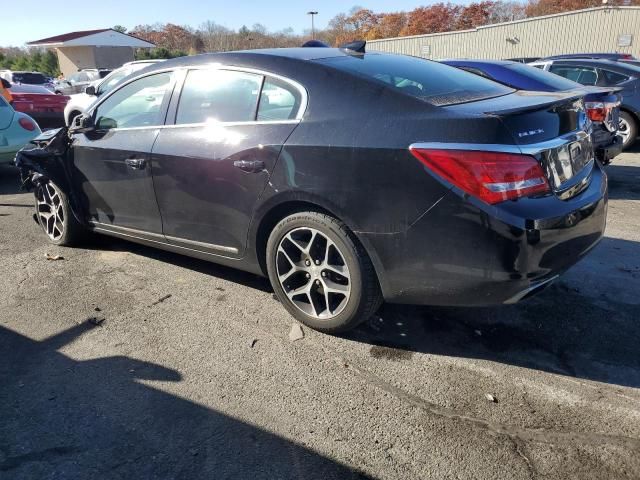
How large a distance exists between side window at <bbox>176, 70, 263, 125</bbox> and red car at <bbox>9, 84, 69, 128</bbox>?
10.5 meters

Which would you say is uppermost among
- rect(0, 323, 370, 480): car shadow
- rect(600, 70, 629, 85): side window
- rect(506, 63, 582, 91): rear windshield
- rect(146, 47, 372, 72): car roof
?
rect(146, 47, 372, 72): car roof

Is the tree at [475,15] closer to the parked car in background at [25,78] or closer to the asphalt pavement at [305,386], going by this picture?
the parked car in background at [25,78]

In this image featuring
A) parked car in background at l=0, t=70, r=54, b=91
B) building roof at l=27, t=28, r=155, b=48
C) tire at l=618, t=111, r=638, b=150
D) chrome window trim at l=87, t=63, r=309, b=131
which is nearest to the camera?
chrome window trim at l=87, t=63, r=309, b=131

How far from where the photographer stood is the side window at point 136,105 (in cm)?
398

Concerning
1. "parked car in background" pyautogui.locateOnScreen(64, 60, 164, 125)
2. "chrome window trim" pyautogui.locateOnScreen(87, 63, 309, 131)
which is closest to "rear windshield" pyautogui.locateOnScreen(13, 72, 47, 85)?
"parked car in background" pyautogui.locateOnScreen(64, 60, 164, 125)

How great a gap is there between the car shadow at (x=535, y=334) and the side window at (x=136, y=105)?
2.28 m

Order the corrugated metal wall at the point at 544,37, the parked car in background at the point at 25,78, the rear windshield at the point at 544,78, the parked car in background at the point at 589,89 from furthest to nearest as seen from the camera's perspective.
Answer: the corrugated metal wall at the point at 544,37, the parked car in background at the point at 25,78, the rear windshield at the point at 544,78, the parked car in background at the point at 589,89

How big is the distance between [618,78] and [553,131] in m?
8.09

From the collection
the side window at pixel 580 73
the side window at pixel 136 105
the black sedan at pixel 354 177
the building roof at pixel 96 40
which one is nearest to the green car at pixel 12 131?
the side window at pixel 136 105

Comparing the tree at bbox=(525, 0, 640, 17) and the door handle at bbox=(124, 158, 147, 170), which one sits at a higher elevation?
the tree at bbox=(525, 0, 640, 17)

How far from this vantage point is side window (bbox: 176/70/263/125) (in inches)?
135

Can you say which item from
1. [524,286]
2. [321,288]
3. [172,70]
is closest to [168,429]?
[321,288]

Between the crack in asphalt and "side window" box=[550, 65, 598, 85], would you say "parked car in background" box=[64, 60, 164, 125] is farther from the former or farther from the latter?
the crack in asphalt

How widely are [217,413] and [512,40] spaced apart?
107 feet
